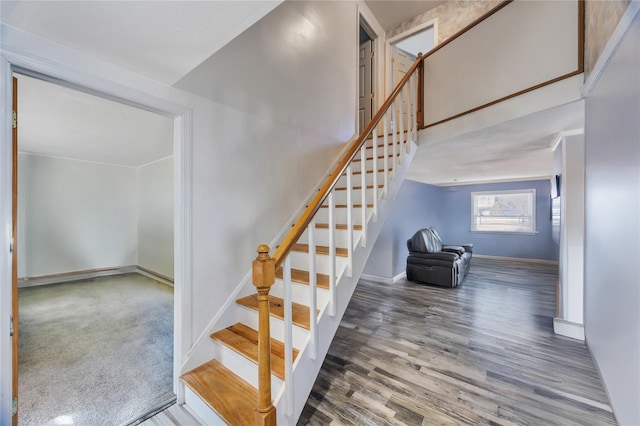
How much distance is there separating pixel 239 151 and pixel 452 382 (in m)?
2.47

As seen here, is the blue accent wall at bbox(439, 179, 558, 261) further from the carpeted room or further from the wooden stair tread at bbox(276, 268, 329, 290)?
the carpeted room

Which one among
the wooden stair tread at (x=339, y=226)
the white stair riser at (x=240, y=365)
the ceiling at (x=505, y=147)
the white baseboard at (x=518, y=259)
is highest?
the ceiling at (x=505, y=147)

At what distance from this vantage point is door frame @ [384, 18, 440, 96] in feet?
14.6

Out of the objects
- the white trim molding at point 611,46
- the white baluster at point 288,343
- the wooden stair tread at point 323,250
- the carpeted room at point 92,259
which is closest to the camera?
the white trim molding at point 611,46

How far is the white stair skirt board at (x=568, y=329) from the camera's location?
7.91 feet

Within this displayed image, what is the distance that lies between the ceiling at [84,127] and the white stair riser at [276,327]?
2112 mm

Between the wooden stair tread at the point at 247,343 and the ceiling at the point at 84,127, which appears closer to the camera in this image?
the wooden stair tread at the point at 247,343

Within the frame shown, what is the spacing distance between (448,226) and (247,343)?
677cm

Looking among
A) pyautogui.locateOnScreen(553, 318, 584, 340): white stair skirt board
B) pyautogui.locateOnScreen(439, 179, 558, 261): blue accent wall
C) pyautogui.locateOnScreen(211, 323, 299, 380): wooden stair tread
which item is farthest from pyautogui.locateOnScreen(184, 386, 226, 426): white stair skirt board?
pyautogui.locateOnScreen(439, 179, 558, 261): blue accent wall

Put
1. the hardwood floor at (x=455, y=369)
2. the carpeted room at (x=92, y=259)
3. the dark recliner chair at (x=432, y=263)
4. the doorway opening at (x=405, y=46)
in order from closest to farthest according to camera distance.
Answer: the hardwood floor at (x=455, y=369)
the carpeted room at (x=92, y=259)
the dark recliner chair at (x=432, y=263)
the doorway opening at (x=405, y=46)

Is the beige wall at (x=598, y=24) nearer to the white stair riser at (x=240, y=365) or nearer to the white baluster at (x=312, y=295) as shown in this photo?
the white baluster at (x=312, y=295)

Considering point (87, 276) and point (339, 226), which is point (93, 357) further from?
point (87, 276)

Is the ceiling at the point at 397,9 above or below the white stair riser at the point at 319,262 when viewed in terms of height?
above

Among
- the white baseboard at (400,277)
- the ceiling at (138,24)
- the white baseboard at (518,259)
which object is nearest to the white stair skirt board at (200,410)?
the ceiling at (138,24)
